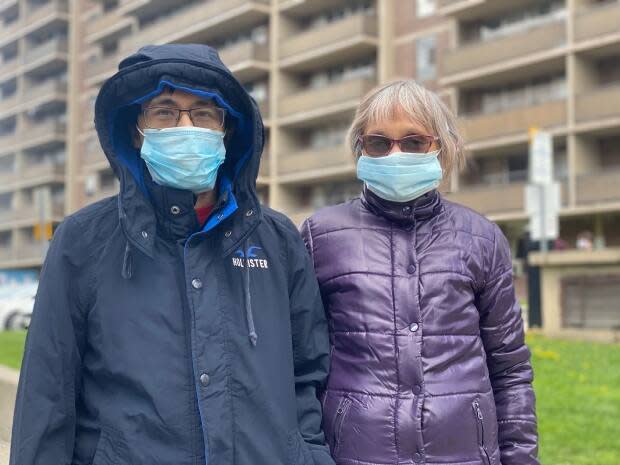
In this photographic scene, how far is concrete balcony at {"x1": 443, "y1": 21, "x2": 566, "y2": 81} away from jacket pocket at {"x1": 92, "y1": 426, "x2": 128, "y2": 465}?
89.3 ft

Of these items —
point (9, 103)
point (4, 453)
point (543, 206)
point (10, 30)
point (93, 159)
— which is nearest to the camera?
point (4, 453)

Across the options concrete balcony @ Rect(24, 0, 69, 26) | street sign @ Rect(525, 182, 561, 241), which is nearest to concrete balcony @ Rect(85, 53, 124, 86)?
concrete balcony @ Rect(24, 0, 69, 26)

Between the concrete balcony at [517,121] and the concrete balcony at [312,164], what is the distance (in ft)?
19.9

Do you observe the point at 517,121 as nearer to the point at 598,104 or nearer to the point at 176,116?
the point at 598,104

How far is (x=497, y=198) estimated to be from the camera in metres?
29.1

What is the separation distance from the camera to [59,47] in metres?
52.9

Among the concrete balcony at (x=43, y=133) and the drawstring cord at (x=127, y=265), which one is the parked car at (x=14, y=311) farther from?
the concrete balcony at (x=43, y=133)

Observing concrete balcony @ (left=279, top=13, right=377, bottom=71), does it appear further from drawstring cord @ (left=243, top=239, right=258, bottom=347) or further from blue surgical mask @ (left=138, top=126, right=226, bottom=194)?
drawstring cord @ (left=243, top=239, right=258, bottom=347)

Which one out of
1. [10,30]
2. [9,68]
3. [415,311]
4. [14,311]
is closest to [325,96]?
[14,311]

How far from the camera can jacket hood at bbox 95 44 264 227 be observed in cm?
249

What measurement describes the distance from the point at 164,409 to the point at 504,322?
1160mm

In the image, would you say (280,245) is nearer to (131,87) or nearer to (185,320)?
(185,320)

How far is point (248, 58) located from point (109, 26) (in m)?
15.3

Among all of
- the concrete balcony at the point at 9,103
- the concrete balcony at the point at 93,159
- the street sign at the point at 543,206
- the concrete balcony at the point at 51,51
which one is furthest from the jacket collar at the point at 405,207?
the concrete balcony at the point at 9,103
